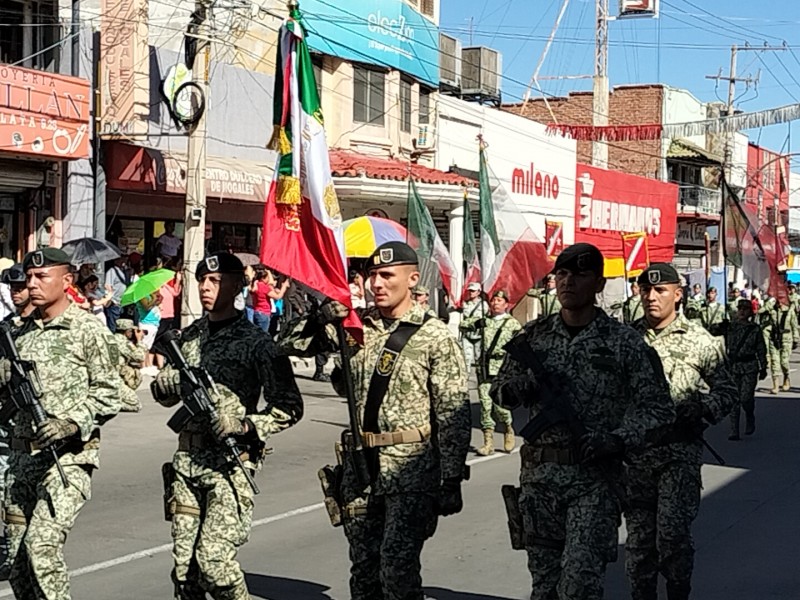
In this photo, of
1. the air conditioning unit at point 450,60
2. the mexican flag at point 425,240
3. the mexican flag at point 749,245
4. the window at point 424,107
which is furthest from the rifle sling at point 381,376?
the air conditioning unit at point 450,60

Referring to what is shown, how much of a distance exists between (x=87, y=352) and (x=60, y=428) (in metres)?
0.51

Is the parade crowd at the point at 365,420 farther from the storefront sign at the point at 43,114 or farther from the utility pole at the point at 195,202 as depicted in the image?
the utility pole at the point at 195,202

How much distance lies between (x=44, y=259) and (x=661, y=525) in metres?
3.47

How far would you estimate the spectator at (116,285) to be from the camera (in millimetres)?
17156

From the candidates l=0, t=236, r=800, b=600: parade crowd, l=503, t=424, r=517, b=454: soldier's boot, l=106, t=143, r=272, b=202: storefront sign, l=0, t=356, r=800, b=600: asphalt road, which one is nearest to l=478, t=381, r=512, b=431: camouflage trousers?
l=503, t=424, r=517, b=454: soldier's boot

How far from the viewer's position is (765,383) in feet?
78.2

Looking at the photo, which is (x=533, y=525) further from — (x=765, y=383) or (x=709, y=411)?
(x=765, y=383)

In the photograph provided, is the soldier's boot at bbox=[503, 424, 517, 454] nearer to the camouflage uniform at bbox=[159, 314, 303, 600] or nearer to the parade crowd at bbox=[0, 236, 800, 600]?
the parade crowd at bbox=[0, 236, 800, 600]

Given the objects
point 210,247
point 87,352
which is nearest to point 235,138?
point 210,247

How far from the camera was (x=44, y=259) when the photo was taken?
19.5ft

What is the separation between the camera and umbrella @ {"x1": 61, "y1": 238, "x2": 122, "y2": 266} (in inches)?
634

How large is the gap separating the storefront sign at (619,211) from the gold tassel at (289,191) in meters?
25.9

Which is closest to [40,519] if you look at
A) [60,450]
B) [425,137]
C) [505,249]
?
[60,450]

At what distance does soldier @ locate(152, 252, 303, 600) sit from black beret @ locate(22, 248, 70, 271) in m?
0.71
